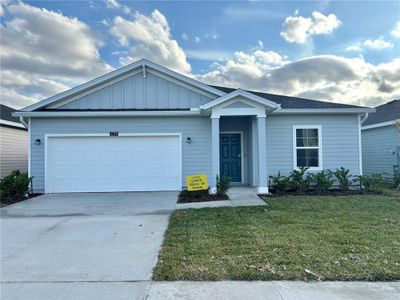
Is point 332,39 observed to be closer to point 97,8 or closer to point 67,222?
point 97,8

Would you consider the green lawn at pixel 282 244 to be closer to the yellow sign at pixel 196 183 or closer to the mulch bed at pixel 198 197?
the mulch bed at pixel 198 197

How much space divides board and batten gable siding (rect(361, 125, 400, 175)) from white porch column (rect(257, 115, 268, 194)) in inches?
308

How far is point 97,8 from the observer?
38.1 ft

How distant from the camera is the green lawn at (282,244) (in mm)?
3975

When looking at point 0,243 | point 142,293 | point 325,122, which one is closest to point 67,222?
point 0,243

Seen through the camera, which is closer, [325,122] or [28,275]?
[28,275]

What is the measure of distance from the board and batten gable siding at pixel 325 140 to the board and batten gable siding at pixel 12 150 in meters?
12.3

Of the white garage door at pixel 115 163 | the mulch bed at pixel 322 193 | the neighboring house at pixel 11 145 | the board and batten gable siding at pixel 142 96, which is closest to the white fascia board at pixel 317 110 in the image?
the board and batten gable siding at pixel 142 96

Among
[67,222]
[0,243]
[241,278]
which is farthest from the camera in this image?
[67,222]

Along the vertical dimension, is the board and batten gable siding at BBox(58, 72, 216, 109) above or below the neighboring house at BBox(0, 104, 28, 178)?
above

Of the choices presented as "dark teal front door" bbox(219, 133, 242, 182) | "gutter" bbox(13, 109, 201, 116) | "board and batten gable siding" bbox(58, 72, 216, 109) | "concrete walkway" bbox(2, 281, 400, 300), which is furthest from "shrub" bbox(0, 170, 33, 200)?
"concrete walkway" bbox(2, 281, 400, 300)

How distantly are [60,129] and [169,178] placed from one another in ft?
14.7

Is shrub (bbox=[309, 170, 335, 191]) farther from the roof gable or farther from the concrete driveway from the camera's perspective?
the roof gable

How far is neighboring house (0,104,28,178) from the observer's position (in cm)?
1487
